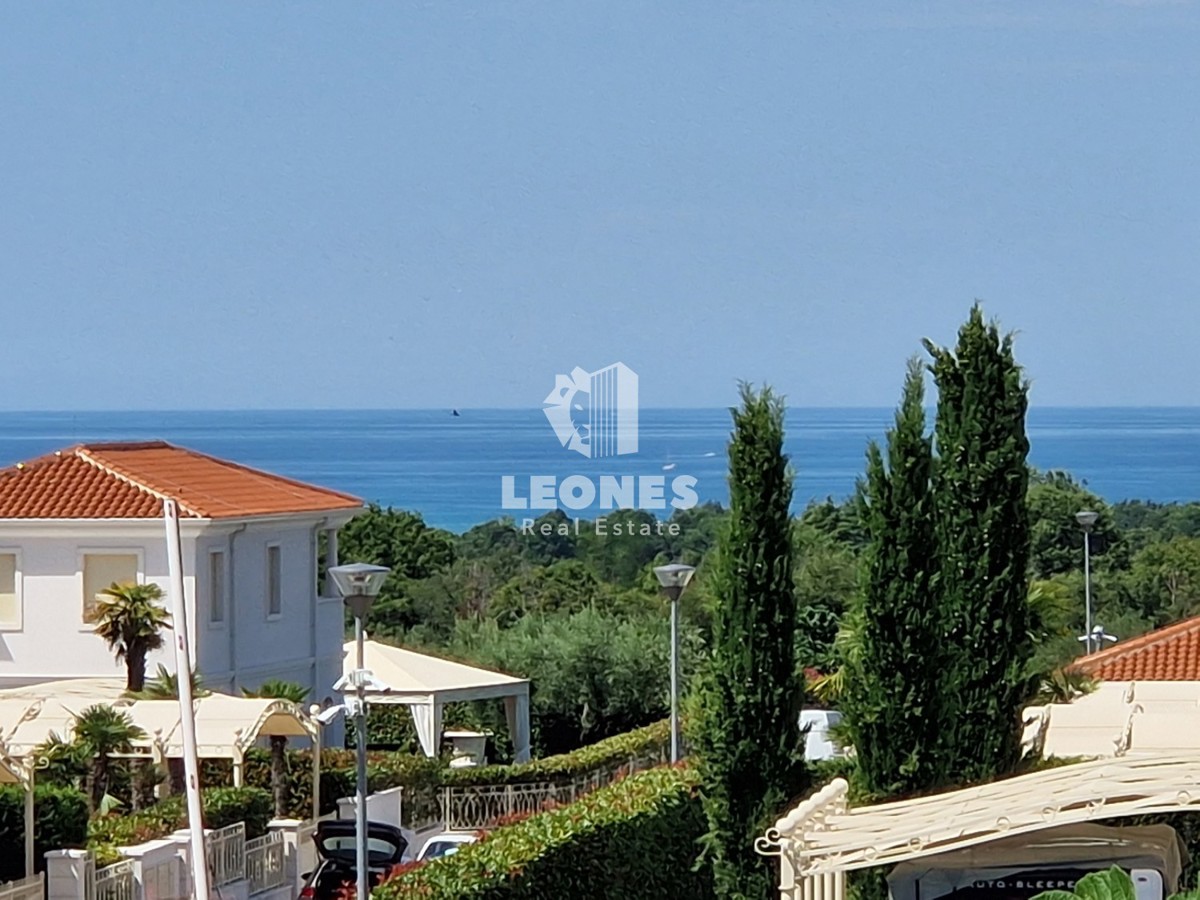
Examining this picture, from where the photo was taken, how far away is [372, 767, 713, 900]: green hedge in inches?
552

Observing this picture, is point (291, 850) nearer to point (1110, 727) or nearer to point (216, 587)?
point (1110, 727)

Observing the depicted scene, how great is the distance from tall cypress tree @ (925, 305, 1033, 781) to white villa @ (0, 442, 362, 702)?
19.2 metres

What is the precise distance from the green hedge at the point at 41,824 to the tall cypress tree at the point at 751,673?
6549 mm

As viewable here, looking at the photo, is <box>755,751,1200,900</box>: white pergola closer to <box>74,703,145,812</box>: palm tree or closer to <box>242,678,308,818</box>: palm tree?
<box>74,703,145,812</box>: palm tree

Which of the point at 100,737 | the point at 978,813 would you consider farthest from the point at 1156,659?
the point at 978,813

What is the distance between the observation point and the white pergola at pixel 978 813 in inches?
456

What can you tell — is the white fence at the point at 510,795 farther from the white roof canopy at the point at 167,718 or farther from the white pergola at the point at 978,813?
the white pergola at the point at 978,813

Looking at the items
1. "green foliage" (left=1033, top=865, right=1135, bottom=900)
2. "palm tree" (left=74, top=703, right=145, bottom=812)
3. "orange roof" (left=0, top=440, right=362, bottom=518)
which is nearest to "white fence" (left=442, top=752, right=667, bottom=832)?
"palm tree" (left=74, top=703, right=145, bottom=812)

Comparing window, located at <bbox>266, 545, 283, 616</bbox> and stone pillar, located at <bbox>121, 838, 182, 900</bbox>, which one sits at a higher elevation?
window, located at <bbox>266, 545, 283, 616</bbox>

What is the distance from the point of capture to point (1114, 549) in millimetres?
73500

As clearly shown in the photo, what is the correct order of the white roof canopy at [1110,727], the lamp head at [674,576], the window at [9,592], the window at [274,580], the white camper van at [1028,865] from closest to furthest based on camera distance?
the white camper van at [1028,865]
the white roof canopy at [1110,727]
the lamp head at [674,576]
the window at [9,592]
the window at [274,580]

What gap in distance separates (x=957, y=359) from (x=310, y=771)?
47.7 ft

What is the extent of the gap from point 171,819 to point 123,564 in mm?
14080

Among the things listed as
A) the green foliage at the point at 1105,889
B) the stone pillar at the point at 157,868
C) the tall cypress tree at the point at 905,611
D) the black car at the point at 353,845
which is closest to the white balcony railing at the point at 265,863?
the black car at the point at 353,845
